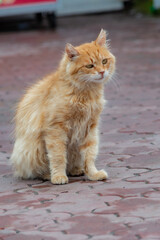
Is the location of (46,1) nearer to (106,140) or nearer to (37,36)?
(37,36)

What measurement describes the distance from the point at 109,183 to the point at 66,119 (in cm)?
67

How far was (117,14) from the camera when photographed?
79.4ft

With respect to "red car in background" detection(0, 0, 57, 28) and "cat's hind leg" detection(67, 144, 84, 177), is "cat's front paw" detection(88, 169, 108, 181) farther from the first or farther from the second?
"red car in background" detection(0, 0, 57, 28)

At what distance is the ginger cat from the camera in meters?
5.51

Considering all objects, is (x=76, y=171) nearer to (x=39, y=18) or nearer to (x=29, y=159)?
(x=29, y=159)

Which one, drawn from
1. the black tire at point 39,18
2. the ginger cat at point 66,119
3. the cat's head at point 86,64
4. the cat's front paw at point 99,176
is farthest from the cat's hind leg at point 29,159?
the black tire at point 39,18

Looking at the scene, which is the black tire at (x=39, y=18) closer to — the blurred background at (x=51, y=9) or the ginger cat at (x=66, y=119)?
the blurred background at (x=51, y=9)

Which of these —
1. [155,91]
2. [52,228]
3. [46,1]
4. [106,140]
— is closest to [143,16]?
[46,1]

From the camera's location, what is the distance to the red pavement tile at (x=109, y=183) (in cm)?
433

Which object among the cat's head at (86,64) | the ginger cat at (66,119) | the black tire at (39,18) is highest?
the cat's head at (86,64)

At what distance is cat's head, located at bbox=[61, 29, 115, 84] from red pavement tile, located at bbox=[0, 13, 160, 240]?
92 cm

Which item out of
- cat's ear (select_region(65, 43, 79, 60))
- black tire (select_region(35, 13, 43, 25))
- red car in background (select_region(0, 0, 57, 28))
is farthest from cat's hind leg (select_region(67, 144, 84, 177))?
black tire (select_region(35, 13, 43, 25))

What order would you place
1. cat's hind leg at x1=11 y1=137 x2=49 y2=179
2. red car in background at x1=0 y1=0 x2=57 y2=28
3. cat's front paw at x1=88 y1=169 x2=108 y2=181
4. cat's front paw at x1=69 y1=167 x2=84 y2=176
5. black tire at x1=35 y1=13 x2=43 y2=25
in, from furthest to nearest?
black tire at x1=35 y1=13 x2=43 y2=25 → red car in background at x1=0 y1=0 x2=57 y2=28 → cat's front paw at x1=69 y1=167 x2=84 y2=176 → cat's hind leg at x1=11 y1=137 x2=49 y2=179 → cat's front paw at x1=88 y1=169 x2=108 y2=181

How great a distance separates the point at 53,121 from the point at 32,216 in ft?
3.65
